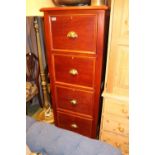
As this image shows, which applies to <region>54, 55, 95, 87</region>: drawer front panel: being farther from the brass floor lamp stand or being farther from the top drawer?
the brass floor lamp stand

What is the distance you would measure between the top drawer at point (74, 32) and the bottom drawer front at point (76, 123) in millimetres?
697

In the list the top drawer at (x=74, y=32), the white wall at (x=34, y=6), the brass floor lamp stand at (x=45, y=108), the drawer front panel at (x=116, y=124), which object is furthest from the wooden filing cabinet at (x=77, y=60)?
the brass floor lamp stand at (x=45, y=108)

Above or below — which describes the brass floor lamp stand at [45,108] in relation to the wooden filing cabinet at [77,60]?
below

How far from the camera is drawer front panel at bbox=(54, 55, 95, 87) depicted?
1398mm

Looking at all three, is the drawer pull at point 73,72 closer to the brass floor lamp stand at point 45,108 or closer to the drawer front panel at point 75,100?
the drawer front panel at point 75,100

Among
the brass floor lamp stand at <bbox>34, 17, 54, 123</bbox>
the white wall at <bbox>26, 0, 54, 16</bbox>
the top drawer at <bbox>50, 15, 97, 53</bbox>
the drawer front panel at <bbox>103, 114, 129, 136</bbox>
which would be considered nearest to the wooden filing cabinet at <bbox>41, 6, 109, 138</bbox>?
the top drawer at <bbox>50, 15, 97, 53</bbox>

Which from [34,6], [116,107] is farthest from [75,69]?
[34,6]

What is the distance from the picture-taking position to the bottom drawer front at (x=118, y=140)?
4.95 ft

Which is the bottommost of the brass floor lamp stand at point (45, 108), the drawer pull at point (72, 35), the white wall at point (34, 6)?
the brass floor lamp stand at point (45, 108)

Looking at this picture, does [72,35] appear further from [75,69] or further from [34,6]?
[34,6]

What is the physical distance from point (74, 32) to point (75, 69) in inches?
12.3
